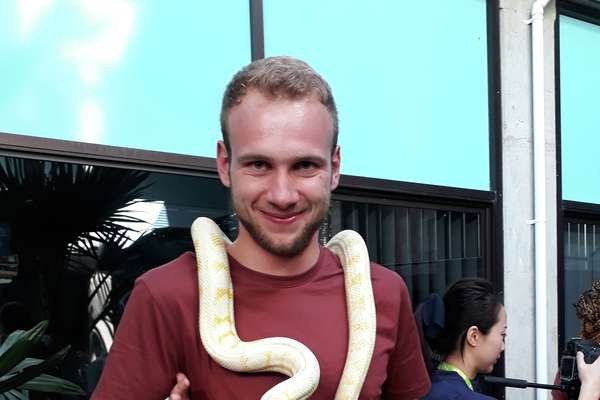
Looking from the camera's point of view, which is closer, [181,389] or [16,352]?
[181,389]

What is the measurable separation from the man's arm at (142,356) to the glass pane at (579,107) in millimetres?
4475

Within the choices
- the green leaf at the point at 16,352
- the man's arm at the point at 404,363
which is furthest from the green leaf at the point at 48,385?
the man's arm at the point at 404,363

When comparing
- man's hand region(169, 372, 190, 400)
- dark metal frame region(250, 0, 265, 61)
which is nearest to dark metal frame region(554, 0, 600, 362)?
dark metal frame region(250, 0, 265, 61)

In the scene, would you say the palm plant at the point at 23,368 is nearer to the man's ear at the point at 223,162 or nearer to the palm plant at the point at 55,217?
the palm plant at the point at 55,217

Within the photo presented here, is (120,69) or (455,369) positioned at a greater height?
(120,69)

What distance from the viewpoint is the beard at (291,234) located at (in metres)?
1.68

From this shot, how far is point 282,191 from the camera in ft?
5.29

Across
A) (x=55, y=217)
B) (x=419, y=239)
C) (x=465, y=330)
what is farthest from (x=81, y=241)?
(x=419, y=239)

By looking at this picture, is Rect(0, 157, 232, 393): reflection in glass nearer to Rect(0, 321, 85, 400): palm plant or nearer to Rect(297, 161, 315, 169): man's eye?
Rect(0, 321, 85, 400): palm plant

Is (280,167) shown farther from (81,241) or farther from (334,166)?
(81,241)

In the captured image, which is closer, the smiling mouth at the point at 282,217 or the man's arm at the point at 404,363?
the smiling mouth at the point at 282,217

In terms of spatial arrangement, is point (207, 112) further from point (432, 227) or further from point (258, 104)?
point (258, 104)

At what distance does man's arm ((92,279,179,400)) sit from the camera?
1642 mm

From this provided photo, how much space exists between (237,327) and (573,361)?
2008mm
